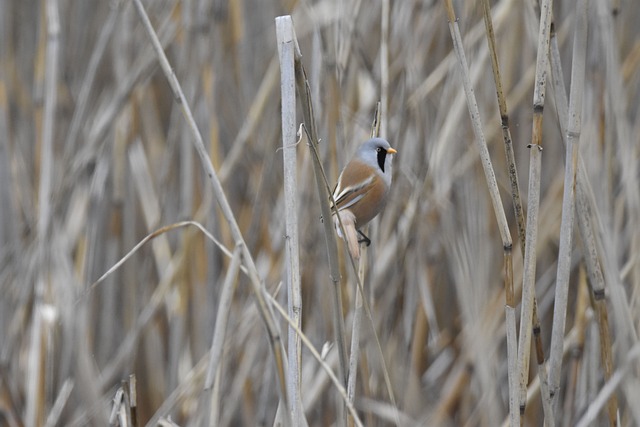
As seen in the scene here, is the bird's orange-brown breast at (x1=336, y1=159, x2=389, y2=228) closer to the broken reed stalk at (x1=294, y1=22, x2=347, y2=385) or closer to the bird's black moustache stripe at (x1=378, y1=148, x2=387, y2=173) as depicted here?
the bird's black moustache stripe at (x1=378, y1=148, x2=387, y2=173)

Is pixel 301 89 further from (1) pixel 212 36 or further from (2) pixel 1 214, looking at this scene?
(2) pixel 1 214

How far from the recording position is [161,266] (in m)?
2.19

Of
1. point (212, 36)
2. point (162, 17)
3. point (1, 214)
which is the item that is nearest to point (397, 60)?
point (212, 36)

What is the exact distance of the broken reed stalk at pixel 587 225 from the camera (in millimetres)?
1110

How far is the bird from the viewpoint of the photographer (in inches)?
56.4

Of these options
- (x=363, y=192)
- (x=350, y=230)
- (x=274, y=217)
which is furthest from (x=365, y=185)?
(x=274, y=217)

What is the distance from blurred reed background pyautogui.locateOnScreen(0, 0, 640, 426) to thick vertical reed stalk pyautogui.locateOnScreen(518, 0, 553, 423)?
42 centimetres

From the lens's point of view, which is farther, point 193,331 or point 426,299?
point 193,331

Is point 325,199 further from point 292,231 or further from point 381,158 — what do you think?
point 381,158

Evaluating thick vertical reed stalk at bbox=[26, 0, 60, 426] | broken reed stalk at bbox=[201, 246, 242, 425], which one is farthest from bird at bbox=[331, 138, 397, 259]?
thick vertical reed stalk at bbox=[26, 0, 60, 426]

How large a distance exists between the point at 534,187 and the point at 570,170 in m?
0.05

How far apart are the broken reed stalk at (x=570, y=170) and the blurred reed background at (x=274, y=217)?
401mm

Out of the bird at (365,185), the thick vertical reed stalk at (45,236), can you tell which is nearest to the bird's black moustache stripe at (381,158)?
the bird at (365,185)

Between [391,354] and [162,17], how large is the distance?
1.08 m
